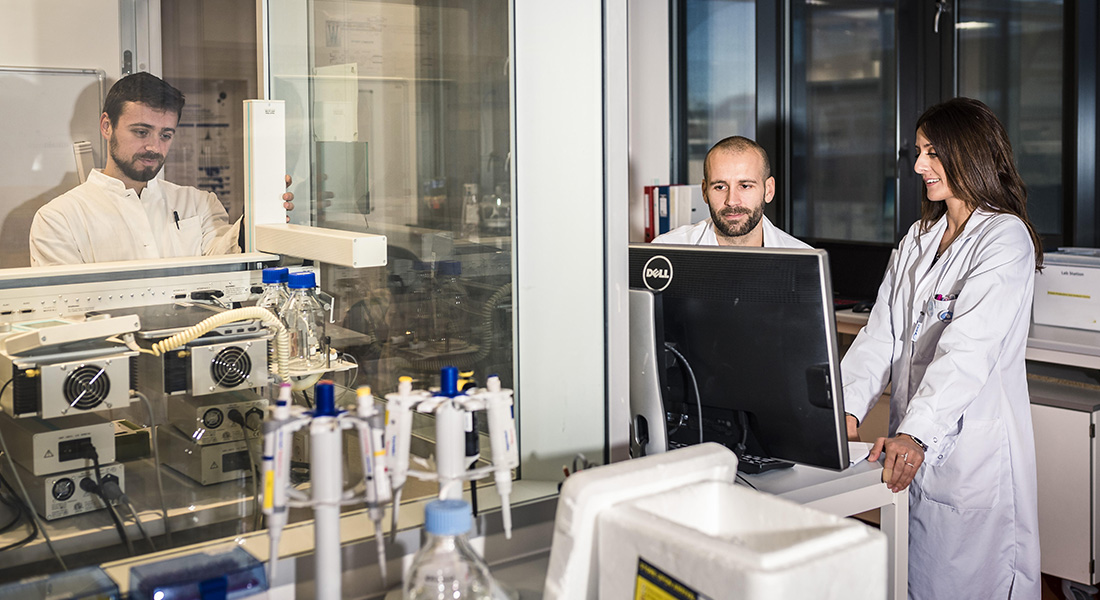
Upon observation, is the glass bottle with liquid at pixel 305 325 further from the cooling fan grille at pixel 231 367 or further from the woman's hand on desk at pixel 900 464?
the woman's hand on desk at pixel 900 464

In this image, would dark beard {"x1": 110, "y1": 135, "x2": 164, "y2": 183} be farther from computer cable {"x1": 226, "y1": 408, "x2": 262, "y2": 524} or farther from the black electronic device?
the black electronic device

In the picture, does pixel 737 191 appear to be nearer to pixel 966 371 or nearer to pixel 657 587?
pixel 966 371

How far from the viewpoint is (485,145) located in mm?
1645

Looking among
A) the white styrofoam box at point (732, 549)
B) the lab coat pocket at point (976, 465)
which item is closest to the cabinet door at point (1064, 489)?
the lab coat pocket at point (976, 465)

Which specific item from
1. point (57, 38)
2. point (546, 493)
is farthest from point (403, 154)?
point (57, 38)

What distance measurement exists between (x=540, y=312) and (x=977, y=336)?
3.59 feet

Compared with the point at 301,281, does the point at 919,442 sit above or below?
below

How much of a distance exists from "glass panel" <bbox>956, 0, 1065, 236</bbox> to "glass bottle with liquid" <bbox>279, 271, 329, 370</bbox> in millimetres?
2728

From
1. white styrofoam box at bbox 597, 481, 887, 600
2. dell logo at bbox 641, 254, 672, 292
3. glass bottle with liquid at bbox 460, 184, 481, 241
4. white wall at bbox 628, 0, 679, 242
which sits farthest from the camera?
white wall at bbox 628, 0, 679, 242

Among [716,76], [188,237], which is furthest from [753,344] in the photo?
[716,76]

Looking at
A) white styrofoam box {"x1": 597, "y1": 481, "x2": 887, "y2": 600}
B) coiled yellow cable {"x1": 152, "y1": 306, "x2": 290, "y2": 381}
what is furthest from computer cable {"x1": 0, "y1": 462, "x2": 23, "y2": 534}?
white styrofoam box {"x1": 597, "y1": 481, "x2": 887, "y2": 600}

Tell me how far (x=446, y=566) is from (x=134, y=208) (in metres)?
1.89

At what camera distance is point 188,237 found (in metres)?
2.39

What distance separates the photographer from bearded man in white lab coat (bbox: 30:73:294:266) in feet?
7.59
